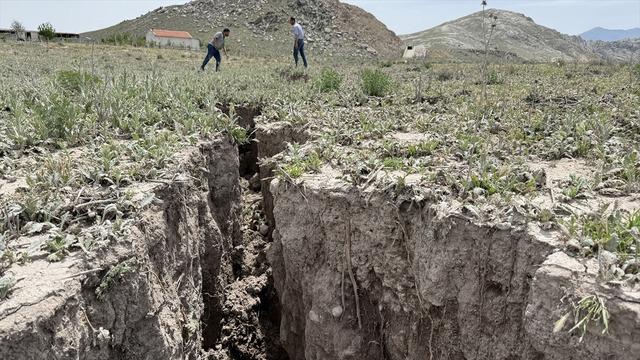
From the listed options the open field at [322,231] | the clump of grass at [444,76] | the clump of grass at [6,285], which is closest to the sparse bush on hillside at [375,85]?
the open field at [322,231]

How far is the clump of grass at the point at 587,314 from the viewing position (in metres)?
2.64

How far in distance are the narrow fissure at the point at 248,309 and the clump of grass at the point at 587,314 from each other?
324cm

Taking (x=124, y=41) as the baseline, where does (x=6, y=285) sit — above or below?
below

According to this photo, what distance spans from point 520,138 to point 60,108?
493 cm

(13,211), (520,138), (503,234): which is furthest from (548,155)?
(13,211)

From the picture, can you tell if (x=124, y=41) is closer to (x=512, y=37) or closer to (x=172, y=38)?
(x=172, y=38)

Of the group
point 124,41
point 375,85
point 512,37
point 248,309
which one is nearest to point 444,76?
point 375,85

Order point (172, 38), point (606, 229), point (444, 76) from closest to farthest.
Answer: point (606, 229) → point (444, 76) → point (172, 38)

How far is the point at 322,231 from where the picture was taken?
4.47 metres

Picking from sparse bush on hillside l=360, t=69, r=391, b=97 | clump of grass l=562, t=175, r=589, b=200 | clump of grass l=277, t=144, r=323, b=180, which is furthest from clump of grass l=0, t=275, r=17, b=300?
sparse bush on hillside l=360, t=69, r=391, b=97

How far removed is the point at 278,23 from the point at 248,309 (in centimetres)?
5025

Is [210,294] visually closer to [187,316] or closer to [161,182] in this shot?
[187,316]

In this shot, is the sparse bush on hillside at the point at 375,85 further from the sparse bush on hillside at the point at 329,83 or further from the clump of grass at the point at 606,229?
the clump of grass at the point at 606,229

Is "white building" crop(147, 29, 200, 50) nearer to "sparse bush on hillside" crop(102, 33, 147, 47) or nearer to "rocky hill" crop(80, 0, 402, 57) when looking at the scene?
"rocky hill" crop(80, 0, 402, 57)
